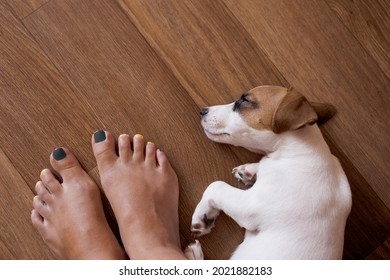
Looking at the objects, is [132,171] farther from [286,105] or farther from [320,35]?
[320,35]

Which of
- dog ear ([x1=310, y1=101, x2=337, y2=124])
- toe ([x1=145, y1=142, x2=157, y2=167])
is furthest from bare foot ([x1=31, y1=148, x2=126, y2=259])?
dog ear ([x1=310, y1=101, x2=337, y2=124])

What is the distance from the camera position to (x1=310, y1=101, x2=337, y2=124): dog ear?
1623 mm

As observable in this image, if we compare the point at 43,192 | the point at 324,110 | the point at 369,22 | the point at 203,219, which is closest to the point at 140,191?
the point at 203,219

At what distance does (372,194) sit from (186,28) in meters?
0.95

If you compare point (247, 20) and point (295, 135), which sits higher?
point (247, 20)

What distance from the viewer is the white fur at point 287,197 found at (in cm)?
141

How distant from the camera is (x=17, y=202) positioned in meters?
1.65

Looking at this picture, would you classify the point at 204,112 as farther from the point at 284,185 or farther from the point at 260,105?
the point at 284,185

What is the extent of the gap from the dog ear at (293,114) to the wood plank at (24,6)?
3.25 ft

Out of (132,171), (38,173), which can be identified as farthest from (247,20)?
(38,173)

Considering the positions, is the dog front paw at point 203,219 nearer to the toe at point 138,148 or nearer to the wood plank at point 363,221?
the toe at point 138,148

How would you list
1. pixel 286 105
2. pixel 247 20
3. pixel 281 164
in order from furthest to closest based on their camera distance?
pixel 247 20, pixel 281 164, pixel 286 105

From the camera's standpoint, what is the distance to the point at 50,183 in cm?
163

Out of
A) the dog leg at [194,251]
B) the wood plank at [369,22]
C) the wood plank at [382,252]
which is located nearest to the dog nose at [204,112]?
the dog leg at [194,251]
